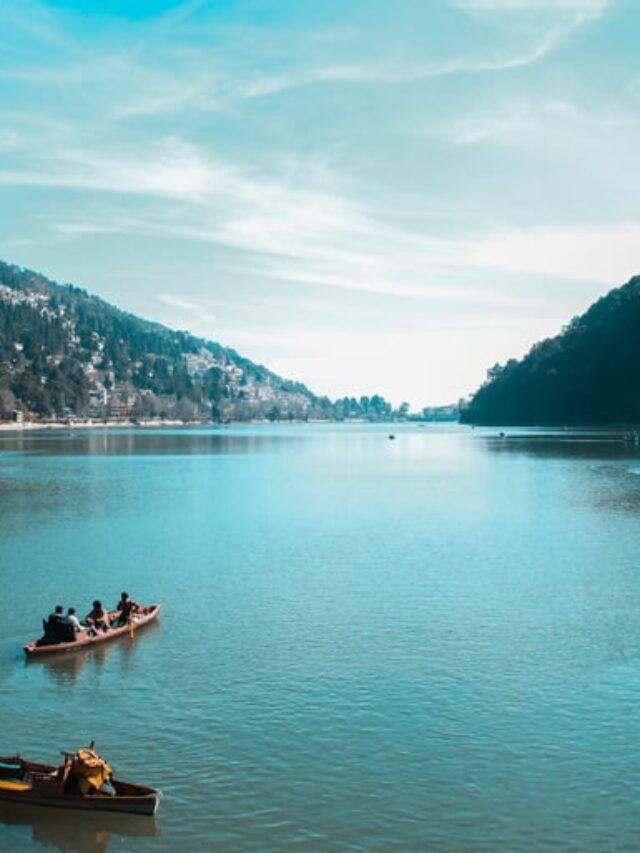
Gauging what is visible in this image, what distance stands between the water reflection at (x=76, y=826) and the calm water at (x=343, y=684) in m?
0.05

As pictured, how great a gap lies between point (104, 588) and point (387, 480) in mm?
59530

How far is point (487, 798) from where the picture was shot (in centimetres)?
1814

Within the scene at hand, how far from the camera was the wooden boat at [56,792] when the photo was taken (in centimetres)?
1741

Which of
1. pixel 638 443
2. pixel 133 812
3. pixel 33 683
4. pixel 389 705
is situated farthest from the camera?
pixel 638 443

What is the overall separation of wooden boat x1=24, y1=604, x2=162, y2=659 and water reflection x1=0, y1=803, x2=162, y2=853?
983 cm

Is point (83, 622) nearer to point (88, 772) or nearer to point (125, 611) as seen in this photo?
point (125, 611)

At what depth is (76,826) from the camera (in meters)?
17.6

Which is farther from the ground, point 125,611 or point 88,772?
point 125,611

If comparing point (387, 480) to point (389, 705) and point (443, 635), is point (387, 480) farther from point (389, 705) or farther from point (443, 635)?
point (389, 705)

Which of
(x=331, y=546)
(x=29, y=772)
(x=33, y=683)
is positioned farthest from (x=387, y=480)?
(x=29, y=772)

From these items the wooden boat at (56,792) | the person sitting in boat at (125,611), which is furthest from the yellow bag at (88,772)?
the person sitting in boat at (125,611)

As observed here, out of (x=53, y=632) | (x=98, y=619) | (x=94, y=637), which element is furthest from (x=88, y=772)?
(x=98, y=619)

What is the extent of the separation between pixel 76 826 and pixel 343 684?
9.10 metres

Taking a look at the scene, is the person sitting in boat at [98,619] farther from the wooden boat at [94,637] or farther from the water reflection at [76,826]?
the water reflection at [76,826]
